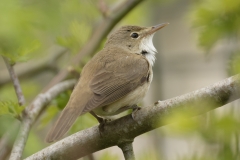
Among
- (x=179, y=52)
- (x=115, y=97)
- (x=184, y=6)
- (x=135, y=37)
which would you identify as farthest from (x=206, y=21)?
(x=179, y=52)

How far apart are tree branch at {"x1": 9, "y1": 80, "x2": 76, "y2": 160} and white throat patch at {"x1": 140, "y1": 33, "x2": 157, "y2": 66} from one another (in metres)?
0.73

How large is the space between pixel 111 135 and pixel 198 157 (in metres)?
1.44

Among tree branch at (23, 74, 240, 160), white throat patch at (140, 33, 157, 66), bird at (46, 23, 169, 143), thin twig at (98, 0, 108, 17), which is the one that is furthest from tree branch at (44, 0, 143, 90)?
tree branch at (23, 74, 240, 160)

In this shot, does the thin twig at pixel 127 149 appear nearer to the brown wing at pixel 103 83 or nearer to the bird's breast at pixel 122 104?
the brown wing at pixel 103 83

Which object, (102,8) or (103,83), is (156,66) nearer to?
(102,8)

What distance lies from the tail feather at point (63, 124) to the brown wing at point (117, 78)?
0.10 meters

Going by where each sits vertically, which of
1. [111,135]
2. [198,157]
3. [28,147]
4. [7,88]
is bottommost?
[198,157]

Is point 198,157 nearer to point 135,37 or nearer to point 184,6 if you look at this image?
point 135,37

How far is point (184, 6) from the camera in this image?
8242 millimetres

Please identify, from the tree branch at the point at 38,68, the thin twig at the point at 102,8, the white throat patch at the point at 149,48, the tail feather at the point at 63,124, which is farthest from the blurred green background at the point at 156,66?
the white throat patch at the point at 149,48

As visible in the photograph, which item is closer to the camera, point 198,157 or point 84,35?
point 198,157

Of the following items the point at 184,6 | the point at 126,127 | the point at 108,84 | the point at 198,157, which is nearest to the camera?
the point at 198,157

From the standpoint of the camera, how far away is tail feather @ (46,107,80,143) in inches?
106

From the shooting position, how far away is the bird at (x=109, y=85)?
2.96 meters
